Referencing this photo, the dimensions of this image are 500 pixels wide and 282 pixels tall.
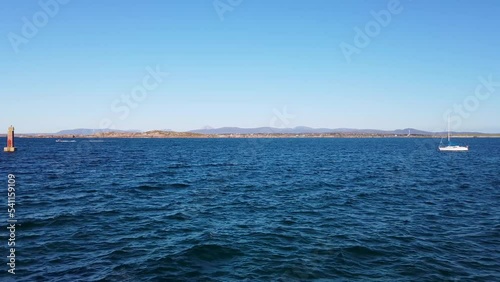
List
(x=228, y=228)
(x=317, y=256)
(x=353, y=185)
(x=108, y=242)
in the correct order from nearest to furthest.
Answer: (x=317, y=256) < (x=108, y=242) < (x=228, y=228) < (x=353, y=185)

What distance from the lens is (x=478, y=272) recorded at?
14.8 meters

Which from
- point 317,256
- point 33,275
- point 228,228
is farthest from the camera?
point 228,228

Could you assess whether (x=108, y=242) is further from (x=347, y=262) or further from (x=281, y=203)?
(x=281, y=203)

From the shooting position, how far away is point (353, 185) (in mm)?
39938

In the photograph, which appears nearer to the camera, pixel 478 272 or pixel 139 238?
pixel 478 272

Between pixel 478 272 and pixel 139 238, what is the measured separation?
17.6 m

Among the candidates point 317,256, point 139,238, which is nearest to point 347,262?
point 317,256

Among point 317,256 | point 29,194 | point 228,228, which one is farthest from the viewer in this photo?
point 29,194

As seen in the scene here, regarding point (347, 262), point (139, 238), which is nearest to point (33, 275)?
point (139, 238)

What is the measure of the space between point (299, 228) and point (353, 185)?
21.0 meters

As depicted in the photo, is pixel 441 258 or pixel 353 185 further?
pixel 353 185

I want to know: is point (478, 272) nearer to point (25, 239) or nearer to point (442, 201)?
point (442, 201)

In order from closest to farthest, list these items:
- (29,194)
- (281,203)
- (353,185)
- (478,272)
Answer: (478,272) < (281,203) < (29,194) < (353,185)

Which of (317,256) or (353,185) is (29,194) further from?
(353,185)
